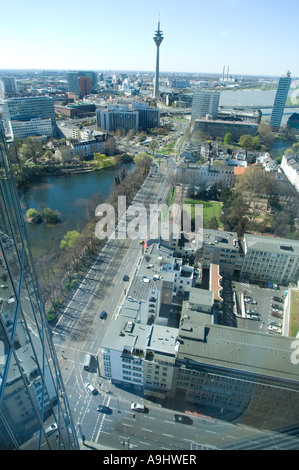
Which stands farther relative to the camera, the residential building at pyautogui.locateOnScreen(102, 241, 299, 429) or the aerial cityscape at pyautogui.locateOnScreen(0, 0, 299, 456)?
the residential building at pyautogui.locateOnScreen(102, 241, 299, 429)

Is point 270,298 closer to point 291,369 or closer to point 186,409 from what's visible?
point 291,369

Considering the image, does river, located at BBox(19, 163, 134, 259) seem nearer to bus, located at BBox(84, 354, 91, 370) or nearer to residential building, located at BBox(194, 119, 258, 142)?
bus, located at BBox(84, 354, 91, 370)

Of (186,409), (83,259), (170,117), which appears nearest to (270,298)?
(186,409)

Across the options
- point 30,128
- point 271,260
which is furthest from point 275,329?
point 30,128

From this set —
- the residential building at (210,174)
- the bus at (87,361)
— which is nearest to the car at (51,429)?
the bus at (87,361)

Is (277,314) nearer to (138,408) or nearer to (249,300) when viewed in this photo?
(249,300)

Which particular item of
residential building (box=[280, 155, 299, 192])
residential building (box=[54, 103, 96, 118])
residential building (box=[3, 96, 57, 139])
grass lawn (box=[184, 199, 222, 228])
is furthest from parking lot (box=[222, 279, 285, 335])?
residential building (box=[54, 103, 96, 118])
